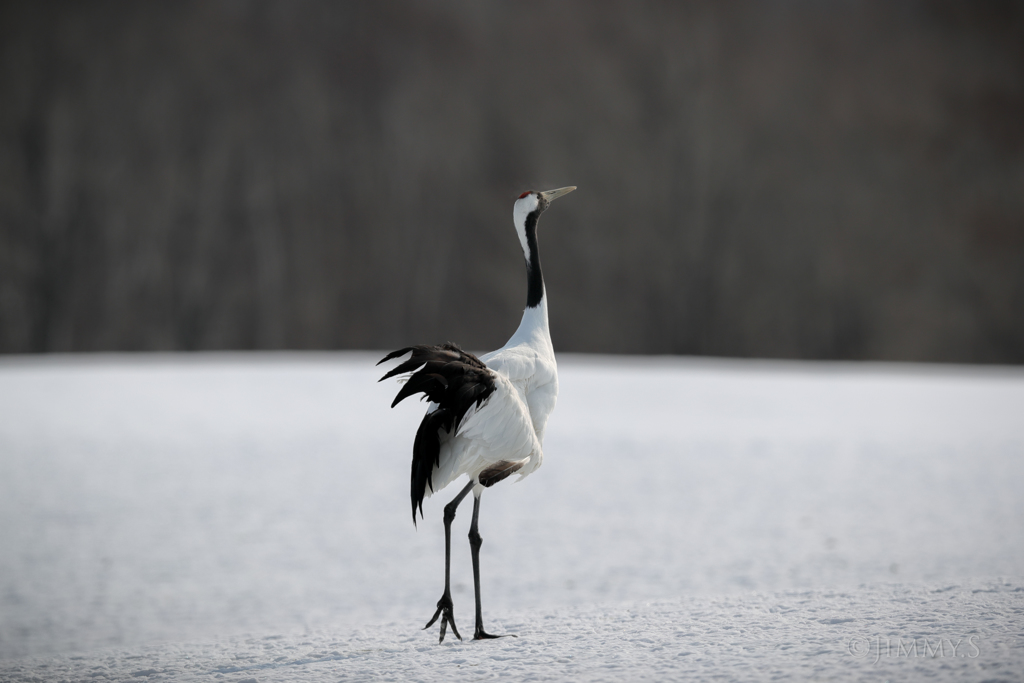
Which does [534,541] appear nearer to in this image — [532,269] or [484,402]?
[532,269]

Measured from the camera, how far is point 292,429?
32.4 feet

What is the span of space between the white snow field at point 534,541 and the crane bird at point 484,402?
73 centimetres

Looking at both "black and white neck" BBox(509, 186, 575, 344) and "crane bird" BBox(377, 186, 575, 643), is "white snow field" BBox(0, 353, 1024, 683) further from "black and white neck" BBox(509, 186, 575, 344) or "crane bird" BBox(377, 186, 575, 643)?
"black and white neck" BBox(509, 186, 575, 344)

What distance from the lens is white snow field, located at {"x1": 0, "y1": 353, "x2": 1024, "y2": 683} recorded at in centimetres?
341

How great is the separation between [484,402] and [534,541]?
3839mm

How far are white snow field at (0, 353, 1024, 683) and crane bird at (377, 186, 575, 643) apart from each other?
73 cm

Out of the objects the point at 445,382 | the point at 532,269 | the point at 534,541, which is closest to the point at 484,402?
the point at 445,382

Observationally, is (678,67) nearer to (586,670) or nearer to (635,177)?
(635,177)

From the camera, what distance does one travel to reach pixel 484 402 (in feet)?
10.6

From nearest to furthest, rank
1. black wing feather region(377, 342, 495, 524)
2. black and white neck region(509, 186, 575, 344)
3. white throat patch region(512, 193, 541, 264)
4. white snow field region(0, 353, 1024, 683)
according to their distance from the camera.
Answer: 1. black wing feather region(377, 342, 495, 524)
2. white snow field region(0, 353, 1024, 683)
3. black and white neck region(509, 186, 575, 344)
4. white throat patch region(512, 193, 541, 264)

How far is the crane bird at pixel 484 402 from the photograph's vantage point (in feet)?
10.3

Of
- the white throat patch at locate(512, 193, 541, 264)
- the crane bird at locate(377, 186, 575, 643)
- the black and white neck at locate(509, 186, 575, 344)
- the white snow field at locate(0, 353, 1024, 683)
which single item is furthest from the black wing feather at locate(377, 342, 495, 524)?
the white snow field at locate(0, 353, 1024, 683)

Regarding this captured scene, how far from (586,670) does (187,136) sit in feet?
72.4

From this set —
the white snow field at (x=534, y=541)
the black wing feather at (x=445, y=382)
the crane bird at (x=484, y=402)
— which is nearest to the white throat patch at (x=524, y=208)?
the crane bird at (x=484, y=402)
